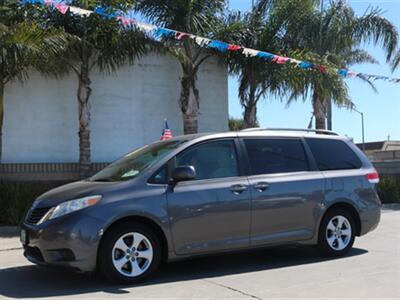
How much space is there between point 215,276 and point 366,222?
2.55m

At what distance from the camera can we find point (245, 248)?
7.18 metres

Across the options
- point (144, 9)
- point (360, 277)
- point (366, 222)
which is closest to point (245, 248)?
point (360, 277)

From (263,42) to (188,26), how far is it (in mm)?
2214

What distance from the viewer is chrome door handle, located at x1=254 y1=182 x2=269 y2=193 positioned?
23.7ft

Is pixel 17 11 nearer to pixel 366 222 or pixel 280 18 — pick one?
pixel 280 18

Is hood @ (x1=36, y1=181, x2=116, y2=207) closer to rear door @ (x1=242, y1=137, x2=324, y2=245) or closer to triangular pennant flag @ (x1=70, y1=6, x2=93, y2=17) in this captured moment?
rear door @ (x1=242, y1=137, x2=324, y2=245)

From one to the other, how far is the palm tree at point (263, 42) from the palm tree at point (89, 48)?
277 cm

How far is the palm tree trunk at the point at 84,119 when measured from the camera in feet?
44.5

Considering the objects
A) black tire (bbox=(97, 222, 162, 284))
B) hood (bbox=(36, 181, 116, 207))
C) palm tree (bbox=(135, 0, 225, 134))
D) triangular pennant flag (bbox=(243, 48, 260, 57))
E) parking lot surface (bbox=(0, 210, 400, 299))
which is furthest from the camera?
palm tree (bbox=(135, 0, 225, 134))

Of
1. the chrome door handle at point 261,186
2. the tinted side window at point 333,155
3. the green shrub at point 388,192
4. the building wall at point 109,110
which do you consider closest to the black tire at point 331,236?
the tinted side window at point 333,155

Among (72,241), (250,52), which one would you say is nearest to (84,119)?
(250,52)

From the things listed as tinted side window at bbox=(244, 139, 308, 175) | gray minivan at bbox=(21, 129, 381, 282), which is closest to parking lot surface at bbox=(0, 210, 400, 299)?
gray minivan at bbox=(21, 129, 381, 282)

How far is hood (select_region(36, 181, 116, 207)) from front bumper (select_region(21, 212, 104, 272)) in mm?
257

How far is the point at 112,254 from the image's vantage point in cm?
632
